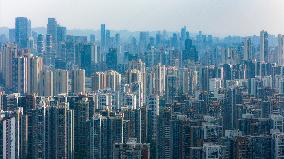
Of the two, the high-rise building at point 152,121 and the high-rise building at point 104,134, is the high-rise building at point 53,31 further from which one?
the high-rise building at point 104,134

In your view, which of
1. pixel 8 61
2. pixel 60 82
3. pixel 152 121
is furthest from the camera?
pixel 8 61

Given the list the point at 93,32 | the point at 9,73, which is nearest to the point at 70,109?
the point at 93,32

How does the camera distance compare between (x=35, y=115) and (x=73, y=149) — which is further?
(x=35, y=115)

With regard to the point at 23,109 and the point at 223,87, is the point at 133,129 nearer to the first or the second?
the point at 23,109

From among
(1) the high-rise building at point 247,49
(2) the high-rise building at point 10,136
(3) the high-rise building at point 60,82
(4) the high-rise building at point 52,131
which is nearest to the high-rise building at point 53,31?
(3) the high-rise building at point 60,82

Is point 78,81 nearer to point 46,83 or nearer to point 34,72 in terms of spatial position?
point 46,83

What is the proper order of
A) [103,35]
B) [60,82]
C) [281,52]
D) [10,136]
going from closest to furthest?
[10,136]
[281,52]
[103,35]
[60,82]

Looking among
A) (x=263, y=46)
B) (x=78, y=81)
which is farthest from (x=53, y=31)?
(x=263, y=46)

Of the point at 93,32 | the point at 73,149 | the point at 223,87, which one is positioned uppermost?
the point at 93,32

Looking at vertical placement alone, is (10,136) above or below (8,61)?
below
